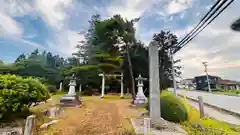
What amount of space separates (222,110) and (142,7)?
26.0 ft

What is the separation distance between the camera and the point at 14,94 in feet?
12.4

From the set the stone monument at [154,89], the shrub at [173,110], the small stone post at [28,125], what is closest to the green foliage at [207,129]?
the shrub at [173,110]

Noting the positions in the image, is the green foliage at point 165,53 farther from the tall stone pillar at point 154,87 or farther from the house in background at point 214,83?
the house in background at point 214,83

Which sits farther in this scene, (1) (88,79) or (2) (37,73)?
(2) (37,73)

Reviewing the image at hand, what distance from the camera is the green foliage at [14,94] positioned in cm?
364

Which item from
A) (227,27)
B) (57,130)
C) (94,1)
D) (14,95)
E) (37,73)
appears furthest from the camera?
(37,73)

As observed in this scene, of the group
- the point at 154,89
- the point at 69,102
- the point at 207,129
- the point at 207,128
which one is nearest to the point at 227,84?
the point at 207,128

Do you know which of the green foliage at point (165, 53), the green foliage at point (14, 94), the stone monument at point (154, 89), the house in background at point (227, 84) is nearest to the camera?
the green foliage at point (14, 94)

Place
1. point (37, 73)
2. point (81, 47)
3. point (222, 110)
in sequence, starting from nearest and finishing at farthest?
point (222, 110)
point (37, 73)
point (81, 47)

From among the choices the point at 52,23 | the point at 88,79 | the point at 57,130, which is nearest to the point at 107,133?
the point at 57,130

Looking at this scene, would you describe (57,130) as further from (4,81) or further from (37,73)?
(37,73)

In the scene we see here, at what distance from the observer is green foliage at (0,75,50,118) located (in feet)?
11.9

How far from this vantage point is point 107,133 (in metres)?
3.88

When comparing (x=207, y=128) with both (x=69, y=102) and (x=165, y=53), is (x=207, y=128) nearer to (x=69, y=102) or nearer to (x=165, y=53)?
(x=69, y=102)
